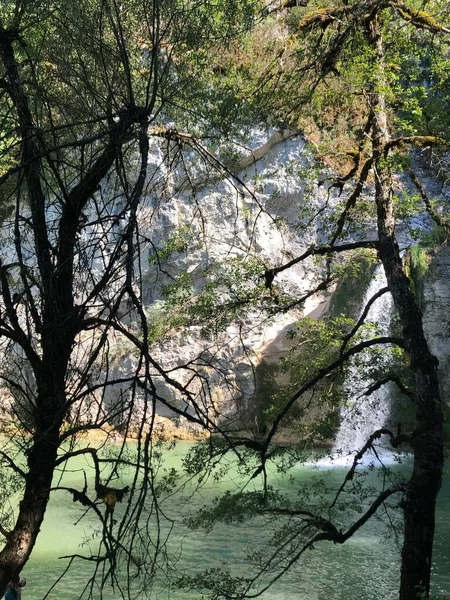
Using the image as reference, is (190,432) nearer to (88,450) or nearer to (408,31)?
(408,31)

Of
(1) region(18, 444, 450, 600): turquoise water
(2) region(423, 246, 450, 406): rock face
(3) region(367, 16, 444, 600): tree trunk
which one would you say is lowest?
(1) region(18, 444, 450, 600): turquoise water

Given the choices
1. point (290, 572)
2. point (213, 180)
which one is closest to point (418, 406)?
point (213, 180)

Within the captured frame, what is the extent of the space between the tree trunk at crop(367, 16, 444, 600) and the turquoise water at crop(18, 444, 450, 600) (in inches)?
52.1

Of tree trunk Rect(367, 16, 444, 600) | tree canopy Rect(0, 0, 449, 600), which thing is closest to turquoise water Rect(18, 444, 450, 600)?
tree canopy Rect(0, 0, 449, 600)

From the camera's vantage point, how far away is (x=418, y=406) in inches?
216

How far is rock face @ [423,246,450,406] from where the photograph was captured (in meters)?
13.4

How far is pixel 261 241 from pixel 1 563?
13750 millimetres

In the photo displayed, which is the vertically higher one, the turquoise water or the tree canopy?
the tree canopy

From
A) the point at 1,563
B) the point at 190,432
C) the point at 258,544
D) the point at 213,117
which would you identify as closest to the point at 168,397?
the point at 190,432

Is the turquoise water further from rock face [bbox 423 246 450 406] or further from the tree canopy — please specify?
rock face [bbox 423 246 450 406]

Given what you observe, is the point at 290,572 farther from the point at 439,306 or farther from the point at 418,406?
the point at 439,306

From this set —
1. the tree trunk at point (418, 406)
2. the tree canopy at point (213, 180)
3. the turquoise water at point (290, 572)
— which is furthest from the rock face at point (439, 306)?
the tree trunk at point (418, 406)

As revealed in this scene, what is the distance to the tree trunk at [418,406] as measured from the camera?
5023 mm

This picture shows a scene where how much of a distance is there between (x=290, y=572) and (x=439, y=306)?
23.3ft
